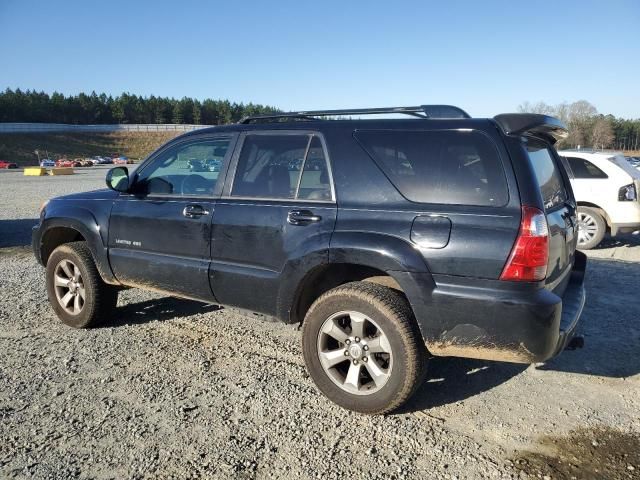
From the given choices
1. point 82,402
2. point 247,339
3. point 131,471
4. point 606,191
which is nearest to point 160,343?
point 247,339

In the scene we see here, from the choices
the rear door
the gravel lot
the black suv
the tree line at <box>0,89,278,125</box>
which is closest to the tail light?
the black suv

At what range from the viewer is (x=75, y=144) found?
281ft

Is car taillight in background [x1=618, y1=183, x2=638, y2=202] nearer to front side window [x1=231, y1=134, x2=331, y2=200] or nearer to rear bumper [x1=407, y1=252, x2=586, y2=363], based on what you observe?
rear bumper [x1=407, y1=252, x2=586, y2=363]

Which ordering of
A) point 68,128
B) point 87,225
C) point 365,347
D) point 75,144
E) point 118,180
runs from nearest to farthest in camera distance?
1. point 365,347
2. point 118,180
3. point 87,225
4. point 75,144
5. point 68,128

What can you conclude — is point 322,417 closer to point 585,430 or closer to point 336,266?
point 336,266

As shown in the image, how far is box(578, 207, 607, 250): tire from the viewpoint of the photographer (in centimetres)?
838

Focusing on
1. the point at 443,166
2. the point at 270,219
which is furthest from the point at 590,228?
the point at 270,219

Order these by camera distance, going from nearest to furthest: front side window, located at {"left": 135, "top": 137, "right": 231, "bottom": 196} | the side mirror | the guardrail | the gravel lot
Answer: the gravel lot → front side window, located at {"left": 135, "top": 137, "right": 231, "bottom": 196} → the side mirror → the guardrail

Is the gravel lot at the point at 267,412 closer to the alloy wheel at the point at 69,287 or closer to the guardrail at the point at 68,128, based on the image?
the alloy wheel at the point at 69,287

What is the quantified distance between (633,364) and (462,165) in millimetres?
2446

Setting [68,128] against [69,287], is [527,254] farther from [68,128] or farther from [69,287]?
[68,128]

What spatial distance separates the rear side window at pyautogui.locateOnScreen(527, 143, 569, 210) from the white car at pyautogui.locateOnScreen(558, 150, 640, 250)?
4979 mm

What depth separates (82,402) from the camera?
3307 millimetres

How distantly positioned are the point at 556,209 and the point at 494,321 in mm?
1025
